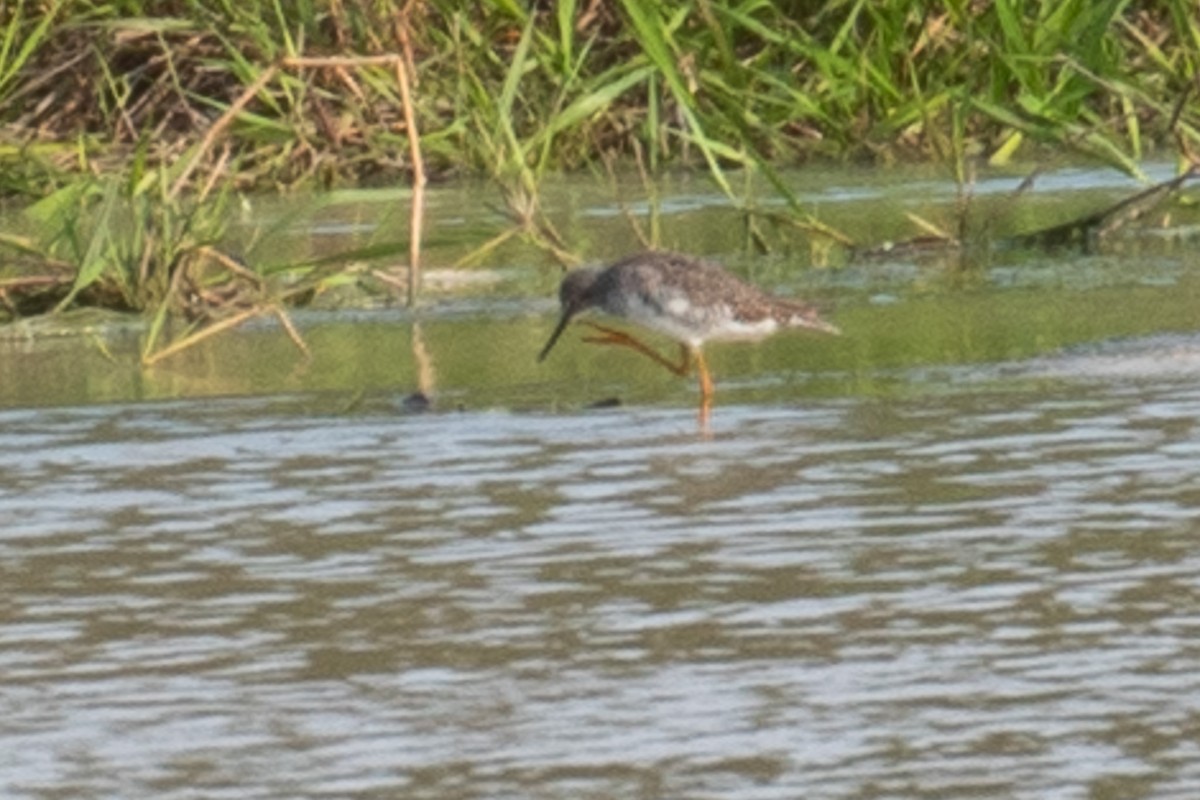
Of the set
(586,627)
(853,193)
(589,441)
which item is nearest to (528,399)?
(589,441)

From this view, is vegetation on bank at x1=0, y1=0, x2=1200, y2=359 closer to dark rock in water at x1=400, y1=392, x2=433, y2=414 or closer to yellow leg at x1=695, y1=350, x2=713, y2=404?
yellow leg at x1=695, y1=350, x2=713, y2=404

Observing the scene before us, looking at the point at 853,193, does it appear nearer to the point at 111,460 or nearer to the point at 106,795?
the point at 111,460

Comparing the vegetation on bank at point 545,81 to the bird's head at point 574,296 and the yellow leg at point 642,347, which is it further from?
the yellow leg at point 642,347

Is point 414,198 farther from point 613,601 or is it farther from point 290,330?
point 613,601

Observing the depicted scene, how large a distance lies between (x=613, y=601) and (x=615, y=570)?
0.26 meters

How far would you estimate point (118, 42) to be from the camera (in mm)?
13930

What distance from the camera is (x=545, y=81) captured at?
43.8ft

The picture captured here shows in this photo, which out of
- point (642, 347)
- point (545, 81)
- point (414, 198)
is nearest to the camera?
point (642, 347)

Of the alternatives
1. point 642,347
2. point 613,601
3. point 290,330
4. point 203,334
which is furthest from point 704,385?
point 613,601

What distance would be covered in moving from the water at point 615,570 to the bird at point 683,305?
12 centimetres

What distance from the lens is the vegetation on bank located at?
1218cm

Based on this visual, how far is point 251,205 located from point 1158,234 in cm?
354

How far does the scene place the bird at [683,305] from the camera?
835 centimetres

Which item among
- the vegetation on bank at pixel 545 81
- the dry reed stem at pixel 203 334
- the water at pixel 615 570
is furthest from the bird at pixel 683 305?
the vegetation on bank at pixel 545 81
